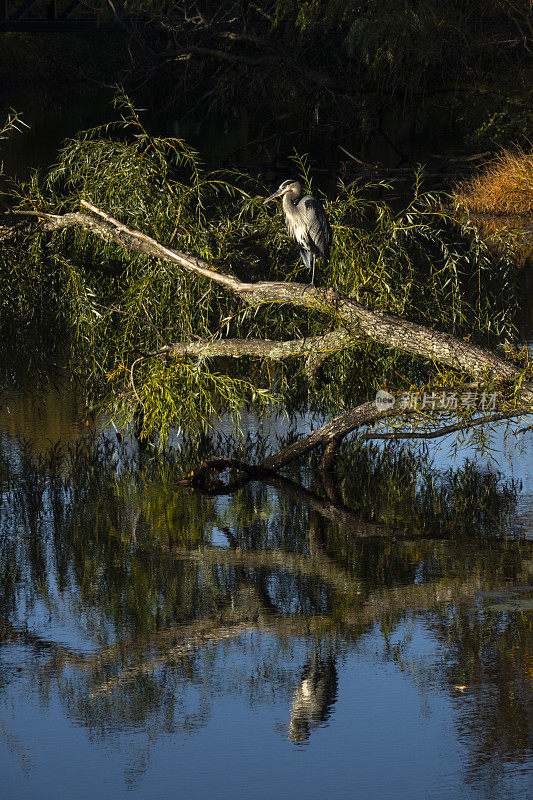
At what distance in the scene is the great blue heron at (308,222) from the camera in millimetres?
9508

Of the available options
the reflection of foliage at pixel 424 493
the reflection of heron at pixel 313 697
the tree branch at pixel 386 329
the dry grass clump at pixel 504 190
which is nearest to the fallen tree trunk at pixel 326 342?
the tree branch at pixel 386 329

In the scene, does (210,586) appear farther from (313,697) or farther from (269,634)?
(313,697)

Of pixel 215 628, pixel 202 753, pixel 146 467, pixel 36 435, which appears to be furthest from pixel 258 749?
pixel 36 435

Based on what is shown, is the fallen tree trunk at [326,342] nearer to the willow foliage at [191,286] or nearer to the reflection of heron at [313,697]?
the willow foliage at [191,286]

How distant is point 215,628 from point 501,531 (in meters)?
2.67

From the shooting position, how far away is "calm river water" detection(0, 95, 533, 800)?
4.83 metres

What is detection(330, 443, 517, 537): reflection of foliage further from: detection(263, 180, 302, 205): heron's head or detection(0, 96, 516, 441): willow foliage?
detection(263, 180, 302, 205): heron's head

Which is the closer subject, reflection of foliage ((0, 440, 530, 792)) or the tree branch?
reflection of foliage ((0, 440, 530, 792))

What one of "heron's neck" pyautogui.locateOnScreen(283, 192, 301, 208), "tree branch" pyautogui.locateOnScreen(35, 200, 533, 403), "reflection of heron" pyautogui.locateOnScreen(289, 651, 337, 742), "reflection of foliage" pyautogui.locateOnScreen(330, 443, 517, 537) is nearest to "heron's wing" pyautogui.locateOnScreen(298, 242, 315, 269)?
"heron's neck" pyautogui.locateOnScreen(283, 192, 301, 208)

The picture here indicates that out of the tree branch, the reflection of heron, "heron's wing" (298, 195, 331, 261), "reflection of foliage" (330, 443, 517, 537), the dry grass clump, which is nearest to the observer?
the reflection of heron

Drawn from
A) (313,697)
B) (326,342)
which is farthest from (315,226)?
(313,697)

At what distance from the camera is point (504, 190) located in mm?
28203

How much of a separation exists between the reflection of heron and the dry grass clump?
72.2ft

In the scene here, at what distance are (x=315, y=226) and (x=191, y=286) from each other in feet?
5.40
